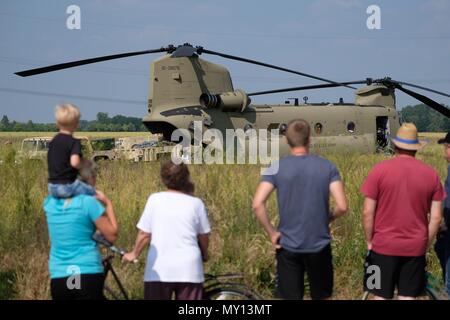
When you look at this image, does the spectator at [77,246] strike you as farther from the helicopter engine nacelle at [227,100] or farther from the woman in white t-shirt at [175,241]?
the helicopter engine nacelle at [227,100]

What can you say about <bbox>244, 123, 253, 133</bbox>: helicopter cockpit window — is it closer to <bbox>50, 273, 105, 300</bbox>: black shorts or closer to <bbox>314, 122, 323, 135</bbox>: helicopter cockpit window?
<bbox>314, 122, 323, 135</bbox>: helicopter cockpit window

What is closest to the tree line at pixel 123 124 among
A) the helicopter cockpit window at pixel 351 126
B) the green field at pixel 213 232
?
the helicopter cockpit window at pixel 351 126

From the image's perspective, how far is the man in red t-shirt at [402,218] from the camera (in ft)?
14.9

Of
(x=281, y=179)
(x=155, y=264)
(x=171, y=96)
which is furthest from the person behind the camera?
(x=171, y=96)

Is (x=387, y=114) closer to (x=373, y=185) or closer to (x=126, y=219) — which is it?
(x=126, y=219)

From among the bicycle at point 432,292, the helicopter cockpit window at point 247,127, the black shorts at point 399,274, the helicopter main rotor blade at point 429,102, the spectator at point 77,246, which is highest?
the helicopter main rotor blade at point 429,102

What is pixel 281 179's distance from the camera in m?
4.42

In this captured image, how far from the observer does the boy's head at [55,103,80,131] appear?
4.21 m

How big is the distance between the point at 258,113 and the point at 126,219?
33.8 feet

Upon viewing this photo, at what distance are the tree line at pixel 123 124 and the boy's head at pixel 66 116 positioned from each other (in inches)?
2270

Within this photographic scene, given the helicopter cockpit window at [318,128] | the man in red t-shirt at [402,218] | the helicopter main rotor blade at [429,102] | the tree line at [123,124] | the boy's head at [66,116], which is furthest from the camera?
the tree line at [123,124]

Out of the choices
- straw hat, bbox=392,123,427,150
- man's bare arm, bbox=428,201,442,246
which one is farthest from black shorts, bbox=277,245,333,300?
straw hat, bbox=392,123,427,150

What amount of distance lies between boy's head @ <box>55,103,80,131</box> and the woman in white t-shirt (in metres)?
0.76
